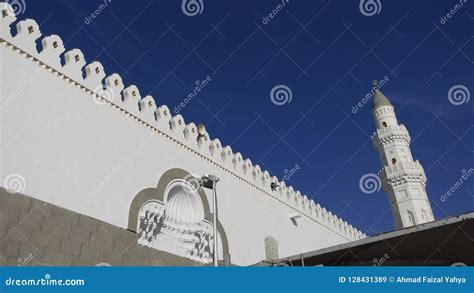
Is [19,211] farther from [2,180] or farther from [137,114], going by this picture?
[137,114]

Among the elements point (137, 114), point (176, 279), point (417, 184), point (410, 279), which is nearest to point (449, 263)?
point (410, 279)

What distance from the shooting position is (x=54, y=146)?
7.91m

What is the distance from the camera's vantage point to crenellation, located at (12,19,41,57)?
7994mm

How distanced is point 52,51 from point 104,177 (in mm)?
2918

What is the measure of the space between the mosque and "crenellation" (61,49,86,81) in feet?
0.10

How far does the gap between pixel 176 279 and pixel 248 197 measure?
29.7 ft

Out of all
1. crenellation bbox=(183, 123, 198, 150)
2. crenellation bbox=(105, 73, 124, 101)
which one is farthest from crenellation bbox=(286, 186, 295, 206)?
crenellation bbox=(105, 73, 124, 101)
